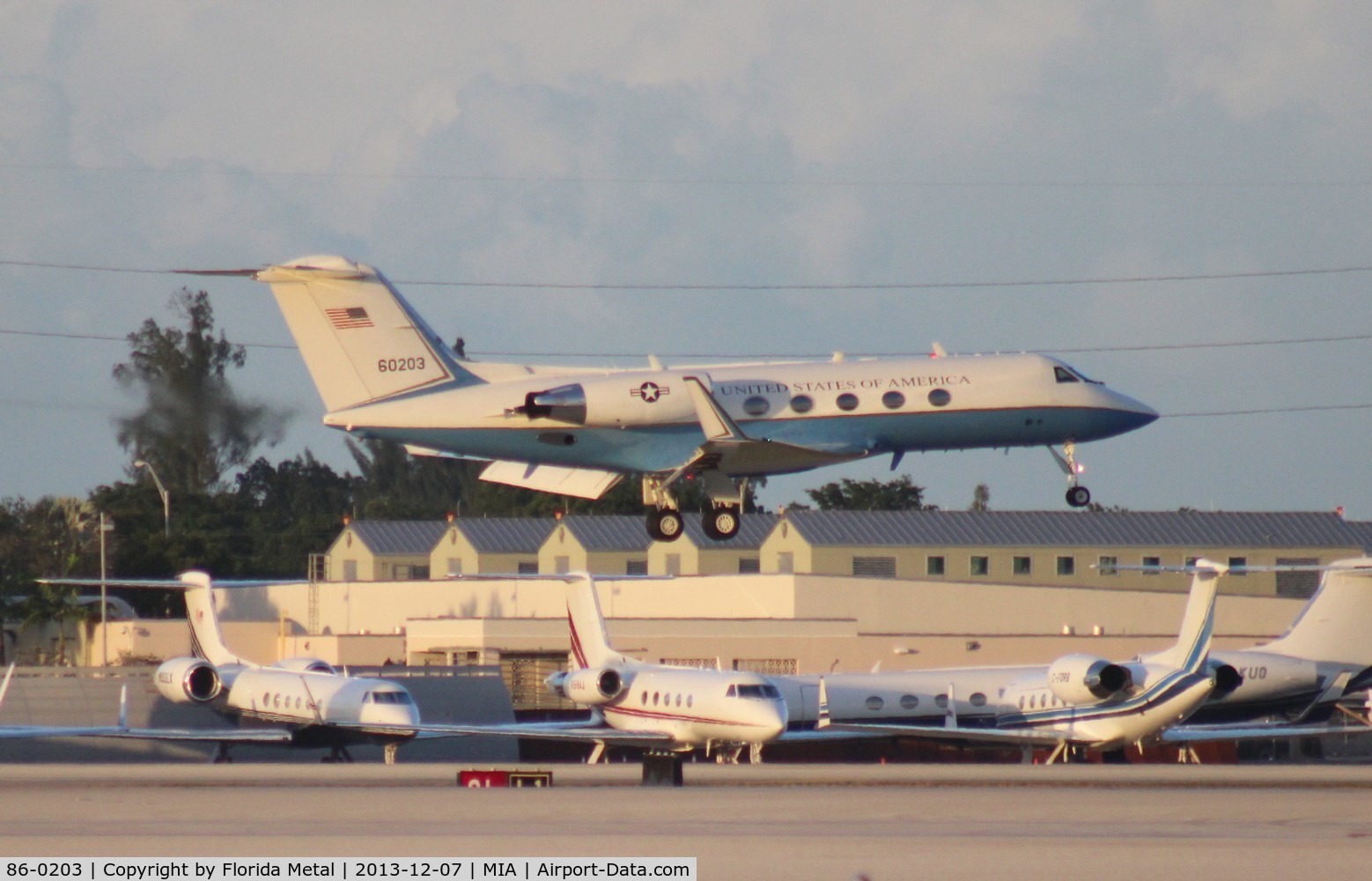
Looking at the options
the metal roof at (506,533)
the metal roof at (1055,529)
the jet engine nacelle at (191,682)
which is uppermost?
the metal roof at (506,533)

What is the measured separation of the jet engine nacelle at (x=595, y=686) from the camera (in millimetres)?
53781

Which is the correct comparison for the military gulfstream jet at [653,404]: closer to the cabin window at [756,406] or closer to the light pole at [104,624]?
the cabin window at [756,406]

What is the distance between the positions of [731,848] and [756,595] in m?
46.7

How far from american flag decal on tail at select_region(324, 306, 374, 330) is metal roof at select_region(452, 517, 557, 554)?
58148 millimetres

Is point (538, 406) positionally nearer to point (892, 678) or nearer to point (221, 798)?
point (221, 798)

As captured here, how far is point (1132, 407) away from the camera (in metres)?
41.0

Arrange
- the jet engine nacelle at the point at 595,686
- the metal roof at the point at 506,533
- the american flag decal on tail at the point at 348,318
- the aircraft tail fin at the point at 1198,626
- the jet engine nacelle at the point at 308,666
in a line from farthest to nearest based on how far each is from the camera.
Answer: the metal roof at the point at 506,533
the jet engine nacelle at the point at 308,666
the jet engine nacelle at the point at 595,686
the aircraft tail fin at the point at 1198,626
the american flag decal on tail at the point at 348,318

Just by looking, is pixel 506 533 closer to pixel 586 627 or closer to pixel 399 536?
pixel 399 536

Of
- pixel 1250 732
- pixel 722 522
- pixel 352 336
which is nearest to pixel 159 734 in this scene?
pixel 352 336

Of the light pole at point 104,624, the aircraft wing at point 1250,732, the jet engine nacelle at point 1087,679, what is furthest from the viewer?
the light pole at point 104,624

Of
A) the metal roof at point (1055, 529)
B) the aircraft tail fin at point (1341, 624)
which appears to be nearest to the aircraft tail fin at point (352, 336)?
the aircraft tail fin at point (1341, 624)

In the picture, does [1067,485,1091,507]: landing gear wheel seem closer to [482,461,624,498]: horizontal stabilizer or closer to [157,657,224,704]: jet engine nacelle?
[482,461,624,498]: horizontal stabilizer

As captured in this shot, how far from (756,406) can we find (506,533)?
200 feet

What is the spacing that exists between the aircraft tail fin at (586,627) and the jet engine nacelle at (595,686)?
2.89 meters
